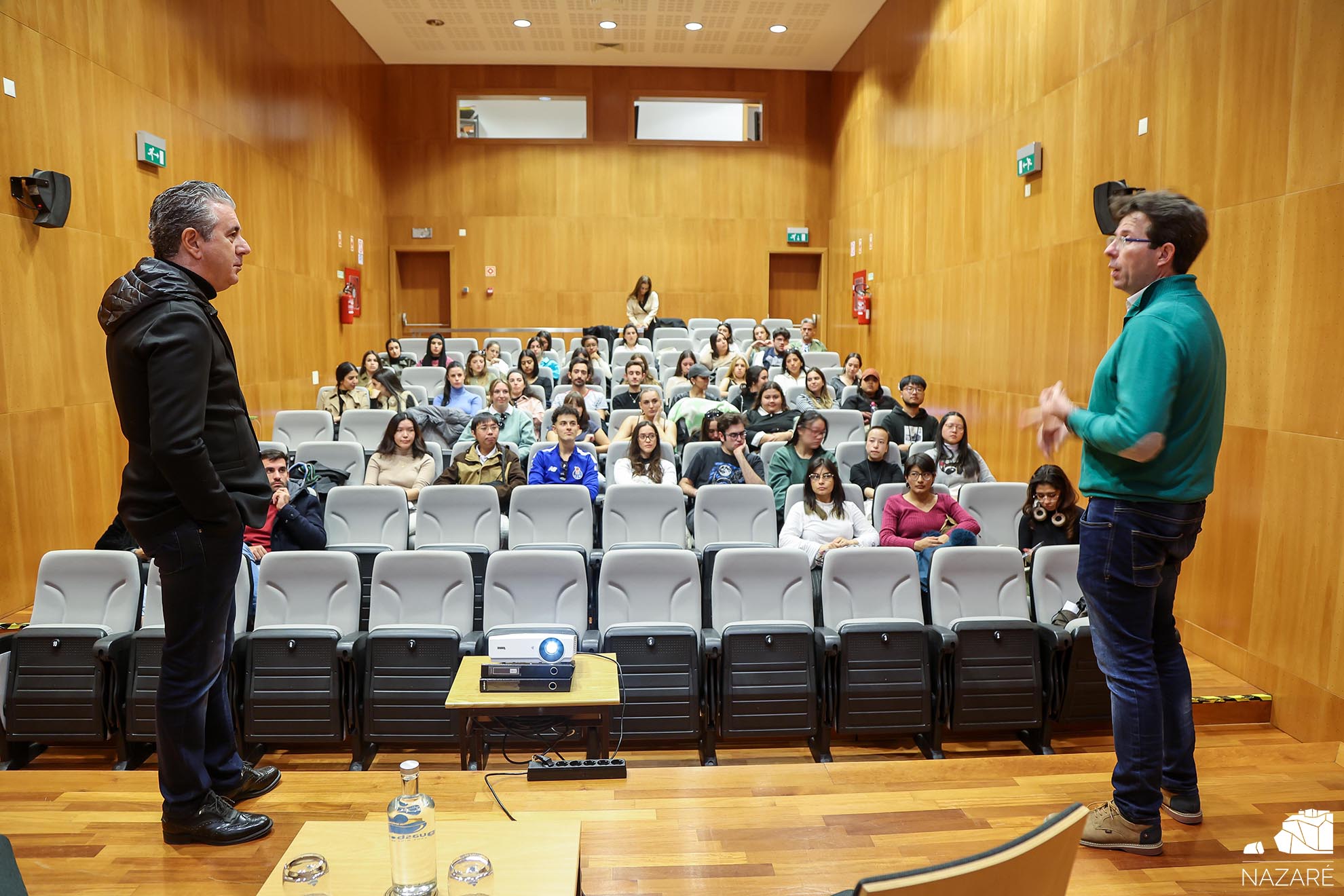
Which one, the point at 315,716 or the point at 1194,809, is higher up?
the point at 1194,809

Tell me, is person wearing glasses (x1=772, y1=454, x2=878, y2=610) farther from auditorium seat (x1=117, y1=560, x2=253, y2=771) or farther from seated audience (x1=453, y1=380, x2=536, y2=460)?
auditorium seat (x1=117, y1=560, x2=253, y2=771)

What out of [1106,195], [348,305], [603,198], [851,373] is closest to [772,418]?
[851,373]

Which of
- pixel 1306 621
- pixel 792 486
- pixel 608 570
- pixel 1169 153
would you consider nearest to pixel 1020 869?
pixel 608 570

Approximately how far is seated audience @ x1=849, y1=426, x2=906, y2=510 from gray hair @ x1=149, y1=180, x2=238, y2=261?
4.40 meters

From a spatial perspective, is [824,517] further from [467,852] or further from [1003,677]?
[467,852]

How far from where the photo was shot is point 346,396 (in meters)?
8.39

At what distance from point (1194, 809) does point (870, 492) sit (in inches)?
137

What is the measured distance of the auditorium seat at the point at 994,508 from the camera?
17.8ft

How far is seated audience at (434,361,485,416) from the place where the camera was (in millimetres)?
8297

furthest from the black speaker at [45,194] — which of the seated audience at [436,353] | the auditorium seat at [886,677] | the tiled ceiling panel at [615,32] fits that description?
the tiled ceiling panel at [615,32]

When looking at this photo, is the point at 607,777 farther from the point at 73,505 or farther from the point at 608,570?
the point at 73,505

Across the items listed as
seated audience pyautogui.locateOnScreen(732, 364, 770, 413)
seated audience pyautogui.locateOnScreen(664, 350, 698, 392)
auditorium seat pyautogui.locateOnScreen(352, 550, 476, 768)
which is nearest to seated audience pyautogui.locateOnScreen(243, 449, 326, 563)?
auditorium seat pyautogui.locateOnScreen(352, 550, 476, 768)

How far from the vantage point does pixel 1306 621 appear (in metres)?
3.85

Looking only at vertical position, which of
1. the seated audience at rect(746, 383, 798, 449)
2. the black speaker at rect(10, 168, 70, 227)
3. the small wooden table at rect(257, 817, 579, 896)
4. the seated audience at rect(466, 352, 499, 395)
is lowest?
the small wooden table at rect(257, 817, 579, 896)
